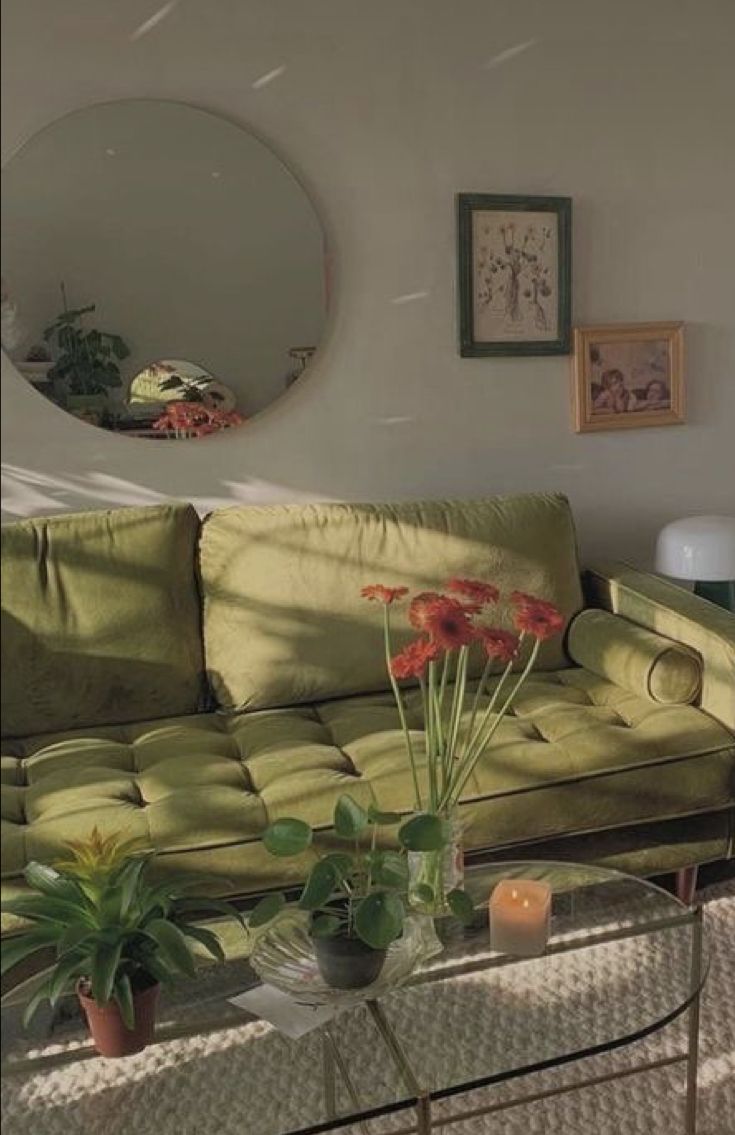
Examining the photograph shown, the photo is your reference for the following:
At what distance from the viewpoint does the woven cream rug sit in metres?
1.15

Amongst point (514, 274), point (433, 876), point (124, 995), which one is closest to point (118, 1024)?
point (124, 995)

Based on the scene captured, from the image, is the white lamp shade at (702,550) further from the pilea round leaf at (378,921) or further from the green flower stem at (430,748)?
the pilea round leaf at (378,921)

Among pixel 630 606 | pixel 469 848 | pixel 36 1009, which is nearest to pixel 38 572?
pixel 36 1009

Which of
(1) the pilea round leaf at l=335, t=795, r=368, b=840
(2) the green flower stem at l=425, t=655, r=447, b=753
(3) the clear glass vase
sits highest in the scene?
(2) the green flower stem at l=425, t=655, r=447, b=753

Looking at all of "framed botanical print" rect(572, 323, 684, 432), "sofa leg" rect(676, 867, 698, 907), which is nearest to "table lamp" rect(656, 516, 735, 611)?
"framed botanical print" rect(572, 323, 684, 432)

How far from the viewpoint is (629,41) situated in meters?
2.07

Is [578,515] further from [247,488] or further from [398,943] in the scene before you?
[398,943]

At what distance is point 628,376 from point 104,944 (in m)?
1.63

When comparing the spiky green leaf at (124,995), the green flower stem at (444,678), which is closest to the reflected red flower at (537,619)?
the green flower stem at (444,678)

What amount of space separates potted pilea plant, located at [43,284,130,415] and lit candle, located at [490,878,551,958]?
0.76 metres

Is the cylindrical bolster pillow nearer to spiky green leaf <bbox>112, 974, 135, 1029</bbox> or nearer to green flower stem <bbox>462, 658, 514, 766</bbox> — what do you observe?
green flower stem <bbox>462, 658, 514, 766</bbox>

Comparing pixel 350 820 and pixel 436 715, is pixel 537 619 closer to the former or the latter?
pixel 436 715

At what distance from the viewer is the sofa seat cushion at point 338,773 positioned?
1.35 metres

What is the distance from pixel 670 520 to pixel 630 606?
0.34m
